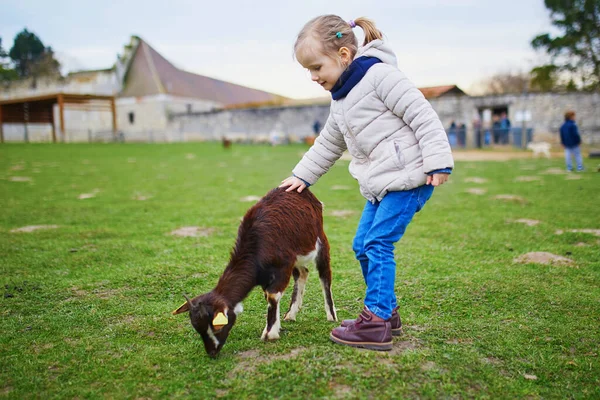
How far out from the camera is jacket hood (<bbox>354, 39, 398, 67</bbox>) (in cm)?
300

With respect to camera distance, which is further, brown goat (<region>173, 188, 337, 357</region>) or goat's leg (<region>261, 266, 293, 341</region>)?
goat's leg (<region>261, 266, 293, 341</region>)

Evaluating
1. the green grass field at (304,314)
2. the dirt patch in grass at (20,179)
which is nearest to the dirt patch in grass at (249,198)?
the green grass field at (304,314)

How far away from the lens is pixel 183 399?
7.94ft

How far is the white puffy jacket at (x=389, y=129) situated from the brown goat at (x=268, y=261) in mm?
518

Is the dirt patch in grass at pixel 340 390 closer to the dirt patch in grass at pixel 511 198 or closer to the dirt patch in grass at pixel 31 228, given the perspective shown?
the dirt patch in grass at pixel 31 228

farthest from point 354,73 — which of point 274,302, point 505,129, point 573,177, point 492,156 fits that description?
point 505,129

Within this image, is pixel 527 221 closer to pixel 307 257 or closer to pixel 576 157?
pixel 307 257

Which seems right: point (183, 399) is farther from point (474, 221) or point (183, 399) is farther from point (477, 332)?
point (474, 221)

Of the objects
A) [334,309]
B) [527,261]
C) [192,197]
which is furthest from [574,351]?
[192,197]

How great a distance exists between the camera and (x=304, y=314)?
3.65m

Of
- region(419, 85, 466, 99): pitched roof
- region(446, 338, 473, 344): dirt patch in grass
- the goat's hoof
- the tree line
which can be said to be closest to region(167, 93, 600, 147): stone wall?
region(419, 85, 466, 99): pitched roof

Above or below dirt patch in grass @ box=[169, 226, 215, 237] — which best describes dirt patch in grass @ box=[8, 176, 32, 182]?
above

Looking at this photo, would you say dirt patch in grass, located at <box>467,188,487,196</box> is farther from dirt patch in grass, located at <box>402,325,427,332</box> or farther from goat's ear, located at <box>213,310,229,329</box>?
goat's ear, located at <box>213,310,229,329</box>

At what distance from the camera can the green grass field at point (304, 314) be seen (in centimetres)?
257
